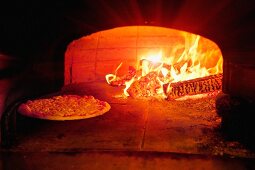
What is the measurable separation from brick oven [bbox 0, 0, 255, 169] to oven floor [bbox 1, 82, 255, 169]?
0.01m

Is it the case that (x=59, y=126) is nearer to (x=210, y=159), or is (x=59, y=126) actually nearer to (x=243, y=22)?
(x=210, y=159)

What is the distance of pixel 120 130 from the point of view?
376 centimetres

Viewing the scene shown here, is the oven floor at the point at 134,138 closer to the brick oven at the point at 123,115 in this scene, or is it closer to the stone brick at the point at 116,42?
the brick oven at the point at 123,115

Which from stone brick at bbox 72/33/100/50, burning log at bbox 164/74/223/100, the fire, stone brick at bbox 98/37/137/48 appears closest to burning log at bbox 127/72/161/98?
the fire

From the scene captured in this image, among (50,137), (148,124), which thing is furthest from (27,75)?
(148,124)

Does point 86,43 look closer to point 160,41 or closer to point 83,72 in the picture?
point 83,72

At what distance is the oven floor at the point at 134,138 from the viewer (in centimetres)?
295

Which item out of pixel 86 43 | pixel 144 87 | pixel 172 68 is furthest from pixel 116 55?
pixel 144 87

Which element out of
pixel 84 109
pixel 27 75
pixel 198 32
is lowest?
pixel 84 109

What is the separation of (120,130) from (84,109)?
2.41 ft

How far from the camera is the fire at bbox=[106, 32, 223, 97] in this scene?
621cm

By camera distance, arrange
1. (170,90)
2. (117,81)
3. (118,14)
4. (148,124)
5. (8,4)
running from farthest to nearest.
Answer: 1. (117,81)
2. (170,90)
3. (148,124)
4. (118,14)
5. (8,4)

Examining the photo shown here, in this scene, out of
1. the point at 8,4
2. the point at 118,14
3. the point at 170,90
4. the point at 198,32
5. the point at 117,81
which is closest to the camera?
the point at 8,4

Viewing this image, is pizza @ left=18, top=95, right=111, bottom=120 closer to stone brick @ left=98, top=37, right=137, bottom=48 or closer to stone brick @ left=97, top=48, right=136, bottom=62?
stone brick @ left=97, top=48, right=136, bottom=62
